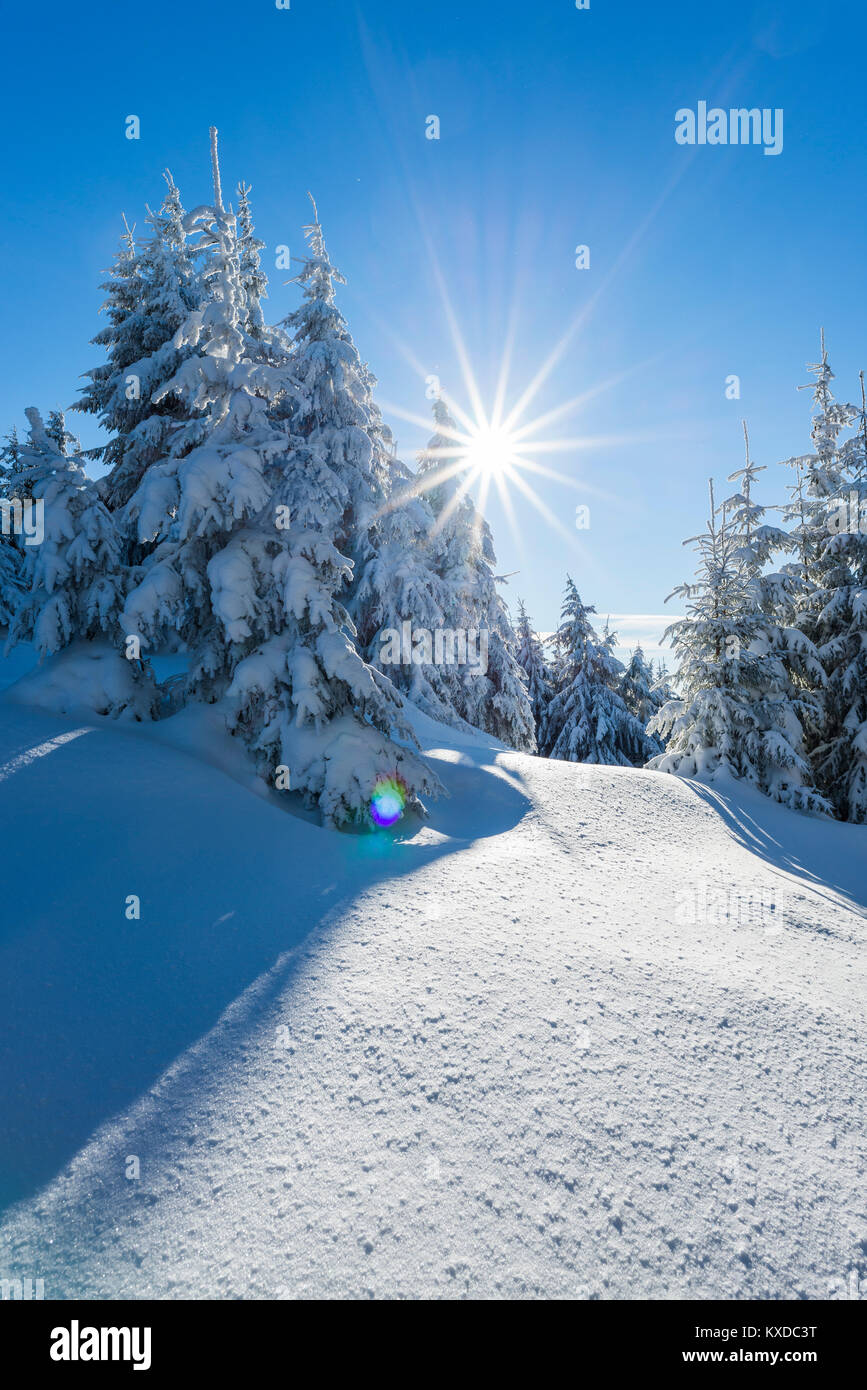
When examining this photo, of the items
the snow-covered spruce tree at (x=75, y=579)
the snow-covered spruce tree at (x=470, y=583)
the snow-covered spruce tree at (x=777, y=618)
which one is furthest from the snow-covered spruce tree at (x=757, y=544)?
the snow-covered spruce tree at (x=75, y=579)

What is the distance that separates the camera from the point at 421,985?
4125 millimetres

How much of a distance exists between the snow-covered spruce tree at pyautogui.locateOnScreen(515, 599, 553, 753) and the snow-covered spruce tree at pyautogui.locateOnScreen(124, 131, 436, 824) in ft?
67.8

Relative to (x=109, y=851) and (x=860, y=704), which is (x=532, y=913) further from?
(x=860, y=704)

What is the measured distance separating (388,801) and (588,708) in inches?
731

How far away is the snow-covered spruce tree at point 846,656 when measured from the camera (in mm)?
14453

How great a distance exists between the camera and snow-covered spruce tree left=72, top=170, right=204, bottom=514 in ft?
46.8

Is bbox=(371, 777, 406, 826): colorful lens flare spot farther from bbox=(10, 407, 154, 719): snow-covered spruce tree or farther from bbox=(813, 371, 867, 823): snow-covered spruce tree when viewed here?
bbox=(813, 371, 867, 823): snow-covered spruce tree

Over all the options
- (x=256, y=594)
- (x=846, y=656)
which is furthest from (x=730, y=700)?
(x=256, y=594)

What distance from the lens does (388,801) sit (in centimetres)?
774

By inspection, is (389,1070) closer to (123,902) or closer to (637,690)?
(123,902)

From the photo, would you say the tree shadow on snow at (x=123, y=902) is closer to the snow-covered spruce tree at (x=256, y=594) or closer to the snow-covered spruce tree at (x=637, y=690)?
the snow-covered spruce tree at (x=256, y=594)

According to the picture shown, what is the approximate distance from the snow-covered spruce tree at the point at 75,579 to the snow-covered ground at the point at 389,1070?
183 centimetres
